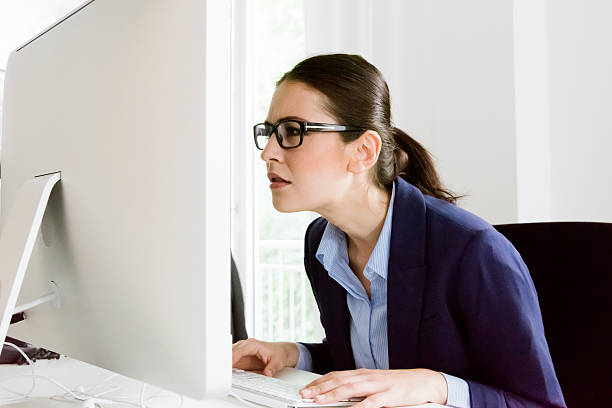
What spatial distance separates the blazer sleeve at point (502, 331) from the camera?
0.90 m

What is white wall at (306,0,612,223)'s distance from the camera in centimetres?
194

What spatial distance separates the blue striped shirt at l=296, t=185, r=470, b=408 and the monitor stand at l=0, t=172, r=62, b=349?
63cm

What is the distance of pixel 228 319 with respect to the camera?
54 centimetres

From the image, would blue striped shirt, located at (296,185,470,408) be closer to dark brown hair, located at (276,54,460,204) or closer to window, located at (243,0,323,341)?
dark brown hair, located at (276,54,460,204)

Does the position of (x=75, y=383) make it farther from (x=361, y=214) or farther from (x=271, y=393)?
(x=361, y=214)

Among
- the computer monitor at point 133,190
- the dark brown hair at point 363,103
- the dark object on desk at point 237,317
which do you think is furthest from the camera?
the dark object on desk at point 237,317

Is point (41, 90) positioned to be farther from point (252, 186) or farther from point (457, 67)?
point (252, 186)

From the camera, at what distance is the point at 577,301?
110 centimetres

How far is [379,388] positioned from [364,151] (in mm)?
631

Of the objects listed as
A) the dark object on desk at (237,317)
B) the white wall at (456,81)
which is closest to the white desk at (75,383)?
the dark object on desk at (237,317)

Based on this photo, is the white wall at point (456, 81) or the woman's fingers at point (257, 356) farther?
the white wall at point (456, 81)

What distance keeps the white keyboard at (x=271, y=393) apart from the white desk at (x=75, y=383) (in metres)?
0.02

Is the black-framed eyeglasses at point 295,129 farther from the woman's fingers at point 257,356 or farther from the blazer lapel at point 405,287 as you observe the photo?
Result: the woman's fingers at point 257,356

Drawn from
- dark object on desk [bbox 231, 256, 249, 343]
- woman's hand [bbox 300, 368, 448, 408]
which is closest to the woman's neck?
woman's hand [bbox 300, 368, 448, 408]
